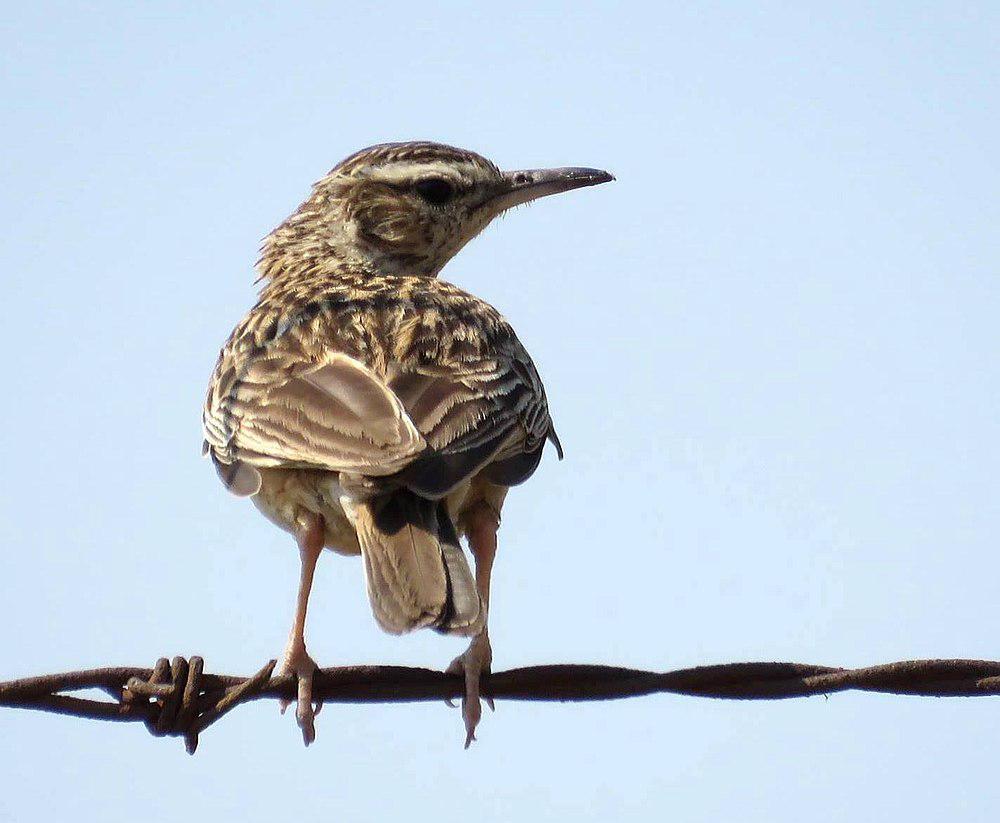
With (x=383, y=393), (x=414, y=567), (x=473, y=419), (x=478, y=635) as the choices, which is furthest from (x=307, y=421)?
(x=478, y=635)

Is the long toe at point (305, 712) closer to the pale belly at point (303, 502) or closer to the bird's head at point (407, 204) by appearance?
the pale belly at point (303, 502)

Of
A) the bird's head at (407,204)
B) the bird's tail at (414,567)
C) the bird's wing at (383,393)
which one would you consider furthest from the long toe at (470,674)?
the bird's head at (407,204)

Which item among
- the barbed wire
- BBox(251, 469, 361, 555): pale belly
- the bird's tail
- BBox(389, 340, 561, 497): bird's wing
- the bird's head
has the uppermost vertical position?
the bird's head

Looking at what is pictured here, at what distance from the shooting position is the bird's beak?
36.7ft

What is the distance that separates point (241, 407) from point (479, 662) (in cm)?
186

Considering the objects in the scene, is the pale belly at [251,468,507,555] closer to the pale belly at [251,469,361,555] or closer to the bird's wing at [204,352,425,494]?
the pale belly at [251,469,361,555]

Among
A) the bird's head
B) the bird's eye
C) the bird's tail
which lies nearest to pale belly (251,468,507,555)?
the bird's tail

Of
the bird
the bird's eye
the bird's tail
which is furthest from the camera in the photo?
the bird's eye

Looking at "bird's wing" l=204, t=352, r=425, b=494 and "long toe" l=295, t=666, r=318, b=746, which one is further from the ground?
"bird's wing" l=204, t=352, r=425, b=494

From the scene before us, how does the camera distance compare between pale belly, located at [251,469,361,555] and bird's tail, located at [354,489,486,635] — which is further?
pale belly, located at [251,469,361,555]

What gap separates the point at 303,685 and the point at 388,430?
1.16 meters

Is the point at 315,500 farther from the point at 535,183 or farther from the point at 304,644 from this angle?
the point at 535,183

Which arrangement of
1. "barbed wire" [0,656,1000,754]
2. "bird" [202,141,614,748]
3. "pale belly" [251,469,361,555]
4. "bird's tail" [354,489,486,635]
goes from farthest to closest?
"pale belly" [251,469,361,555] < "bird" [202,141,614,748] < "bird's tail" [354,489,486,635] < "barbed wire" [0,656,1000,754]

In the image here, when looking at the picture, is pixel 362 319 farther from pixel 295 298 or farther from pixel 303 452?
pixel 303 452
